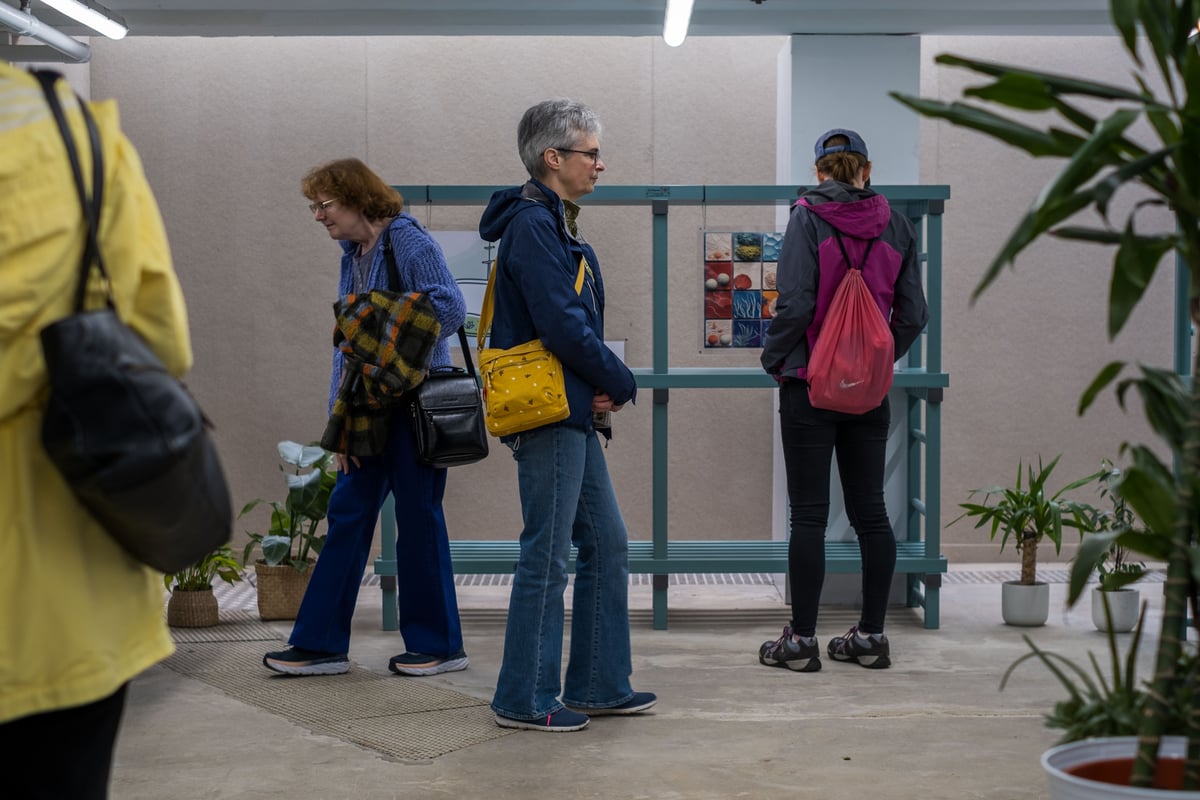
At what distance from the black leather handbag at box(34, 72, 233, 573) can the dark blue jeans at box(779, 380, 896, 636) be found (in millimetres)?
2795

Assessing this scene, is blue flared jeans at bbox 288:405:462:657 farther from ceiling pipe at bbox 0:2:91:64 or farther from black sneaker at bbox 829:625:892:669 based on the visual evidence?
ceiling pipe at bbox 0:2:91:64

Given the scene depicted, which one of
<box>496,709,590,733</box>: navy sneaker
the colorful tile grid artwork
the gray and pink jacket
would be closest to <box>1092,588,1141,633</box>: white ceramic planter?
the gray and pink jacket

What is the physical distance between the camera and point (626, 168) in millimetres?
6246

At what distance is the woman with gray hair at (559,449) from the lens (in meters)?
3.30

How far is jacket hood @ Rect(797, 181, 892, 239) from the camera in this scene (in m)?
4.09

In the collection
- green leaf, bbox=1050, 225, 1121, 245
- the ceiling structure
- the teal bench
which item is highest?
the ceiling structure

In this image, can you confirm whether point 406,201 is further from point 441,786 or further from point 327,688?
point 441,786

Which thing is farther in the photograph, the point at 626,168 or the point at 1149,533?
the point at 626,168

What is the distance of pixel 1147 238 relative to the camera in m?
1.74

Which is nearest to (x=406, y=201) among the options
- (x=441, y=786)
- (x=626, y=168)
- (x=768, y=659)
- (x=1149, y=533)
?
(x=626, y=168)

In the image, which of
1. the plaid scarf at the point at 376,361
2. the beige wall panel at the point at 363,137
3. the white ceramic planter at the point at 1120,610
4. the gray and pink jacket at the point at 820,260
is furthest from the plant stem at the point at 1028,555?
the plaid scarf at the point at 376,361

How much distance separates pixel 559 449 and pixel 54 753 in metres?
1.89

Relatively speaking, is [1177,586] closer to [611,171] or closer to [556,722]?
[556,722]

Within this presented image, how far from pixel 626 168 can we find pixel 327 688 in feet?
10.5
